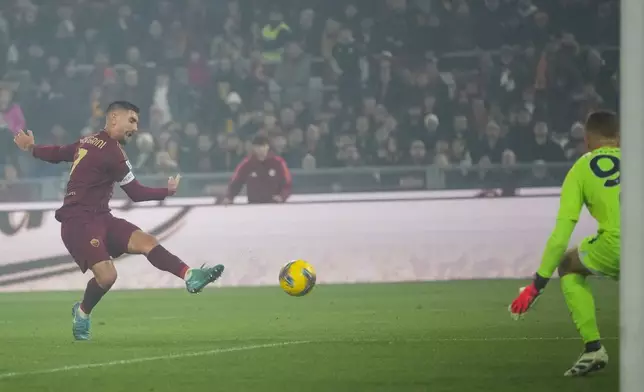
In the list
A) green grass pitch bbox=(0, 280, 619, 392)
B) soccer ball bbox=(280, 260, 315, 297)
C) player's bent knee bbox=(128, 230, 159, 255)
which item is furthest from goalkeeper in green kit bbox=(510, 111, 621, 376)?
soccer ball bbox=(280, 260, 315, 297)

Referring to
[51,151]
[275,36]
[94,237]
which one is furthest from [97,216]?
[275,36]

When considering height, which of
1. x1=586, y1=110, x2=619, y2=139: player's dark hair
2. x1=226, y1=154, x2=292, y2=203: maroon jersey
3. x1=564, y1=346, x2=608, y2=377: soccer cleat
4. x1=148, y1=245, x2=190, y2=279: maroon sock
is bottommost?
x1=226, y1=154, x2=292, y2=203: maroon jersey

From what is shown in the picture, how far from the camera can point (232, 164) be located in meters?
17.3

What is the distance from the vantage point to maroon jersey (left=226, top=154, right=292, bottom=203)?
15.0 metres

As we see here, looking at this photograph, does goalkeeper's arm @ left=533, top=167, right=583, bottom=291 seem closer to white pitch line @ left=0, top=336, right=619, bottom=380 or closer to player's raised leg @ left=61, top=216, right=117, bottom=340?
white pitch line @ left=0, top=336, right=619, bottom=380

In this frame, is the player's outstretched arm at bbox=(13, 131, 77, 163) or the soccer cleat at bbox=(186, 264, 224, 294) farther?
the player's outstretched arm at bbox=(13, 131, 77, 163)

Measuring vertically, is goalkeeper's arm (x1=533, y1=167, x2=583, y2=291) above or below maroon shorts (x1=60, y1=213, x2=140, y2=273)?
above

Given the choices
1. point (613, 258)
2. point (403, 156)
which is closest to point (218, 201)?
point (403, 156)

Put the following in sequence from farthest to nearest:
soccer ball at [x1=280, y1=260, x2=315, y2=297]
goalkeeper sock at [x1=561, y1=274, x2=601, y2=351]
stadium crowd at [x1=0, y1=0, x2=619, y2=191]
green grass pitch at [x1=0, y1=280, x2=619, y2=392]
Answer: stadium crowd at [x1=0, y1=0, x2=619, y2=191], soccer ball at [x1=280, y1=260, x2=315, y2=297], green grass pitch at [x1=0, y1=280, x2=619, y2=392], goalkeeper sock at [x1=561, y1=274, x2=601, y2=351]

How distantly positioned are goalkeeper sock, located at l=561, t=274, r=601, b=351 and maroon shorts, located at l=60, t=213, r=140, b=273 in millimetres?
3864

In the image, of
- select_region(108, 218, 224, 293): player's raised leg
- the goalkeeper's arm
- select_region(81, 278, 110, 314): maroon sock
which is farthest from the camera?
select_region(108, 218, 224, 293): player's raised leg

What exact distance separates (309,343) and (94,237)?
180 centimetres

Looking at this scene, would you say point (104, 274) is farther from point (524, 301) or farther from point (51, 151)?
point (524, 301)

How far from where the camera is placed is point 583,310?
685 centimetres
